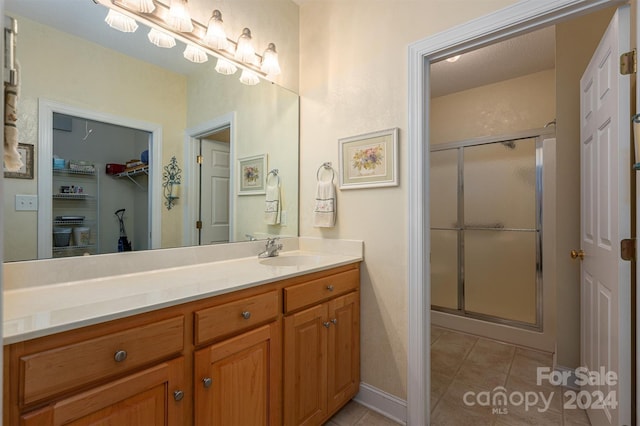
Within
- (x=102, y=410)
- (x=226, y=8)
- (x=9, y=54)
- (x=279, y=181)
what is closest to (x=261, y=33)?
(x=226, y=8)

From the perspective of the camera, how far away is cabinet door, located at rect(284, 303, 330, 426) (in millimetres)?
1358

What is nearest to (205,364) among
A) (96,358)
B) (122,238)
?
(96,358)

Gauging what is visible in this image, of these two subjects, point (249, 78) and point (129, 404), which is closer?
Result: point (129, 404)

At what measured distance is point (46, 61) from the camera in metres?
1.16

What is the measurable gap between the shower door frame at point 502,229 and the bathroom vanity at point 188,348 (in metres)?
1.82

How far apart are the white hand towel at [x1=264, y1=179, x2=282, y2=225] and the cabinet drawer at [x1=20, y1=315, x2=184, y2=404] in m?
1.12

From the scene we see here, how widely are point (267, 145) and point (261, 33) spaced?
2.40 feet

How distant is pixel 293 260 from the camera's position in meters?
1.93

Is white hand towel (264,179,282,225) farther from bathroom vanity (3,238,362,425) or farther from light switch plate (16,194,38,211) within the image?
light switch plate (16,194,38,211)

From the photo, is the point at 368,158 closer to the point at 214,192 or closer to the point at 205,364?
the point at 214,192

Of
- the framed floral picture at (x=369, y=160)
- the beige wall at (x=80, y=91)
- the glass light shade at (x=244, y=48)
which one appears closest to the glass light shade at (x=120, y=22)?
the beige wall at (x=80, y=91)

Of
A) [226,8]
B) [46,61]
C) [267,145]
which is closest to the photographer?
[46,61]

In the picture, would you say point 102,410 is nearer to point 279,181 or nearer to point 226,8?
point 279,181

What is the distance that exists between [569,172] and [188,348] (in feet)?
7.93
